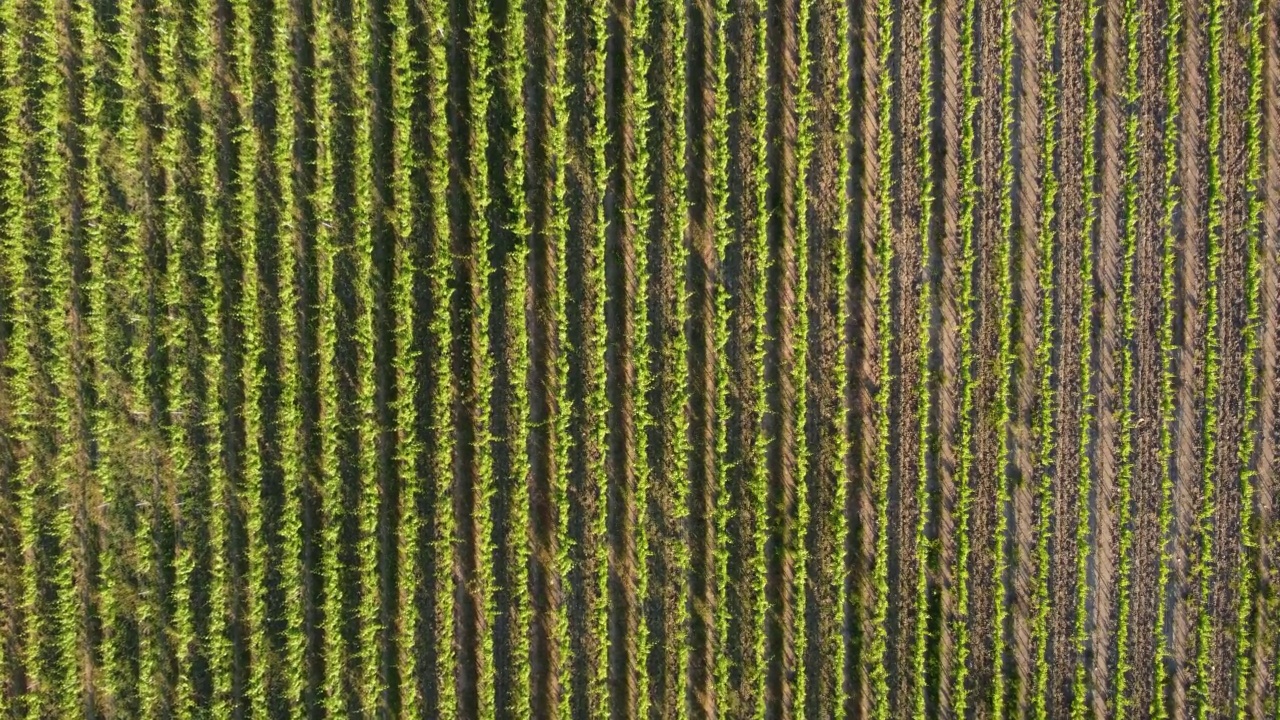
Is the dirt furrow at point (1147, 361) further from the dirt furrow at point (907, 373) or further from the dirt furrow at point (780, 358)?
the dirt furrow at point (780, 358)

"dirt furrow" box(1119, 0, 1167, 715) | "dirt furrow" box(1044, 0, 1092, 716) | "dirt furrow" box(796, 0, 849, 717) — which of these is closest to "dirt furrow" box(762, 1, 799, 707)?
"dirt furrow" box(796, 0, 849, 717)

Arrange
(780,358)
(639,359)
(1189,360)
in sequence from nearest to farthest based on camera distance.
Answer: (639,359) < (780,358) < (1189,360)

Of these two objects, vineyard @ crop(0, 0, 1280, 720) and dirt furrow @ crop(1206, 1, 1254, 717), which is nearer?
vineyard @ crop(0, 0, 1280, 720)

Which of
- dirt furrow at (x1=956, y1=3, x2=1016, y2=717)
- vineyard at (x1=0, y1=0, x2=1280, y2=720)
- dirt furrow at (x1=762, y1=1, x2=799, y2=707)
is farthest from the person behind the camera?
dirt furrow at (x1=956, y1=3, x2=1016, y2=717)

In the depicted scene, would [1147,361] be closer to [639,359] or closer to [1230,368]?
[1230,368]

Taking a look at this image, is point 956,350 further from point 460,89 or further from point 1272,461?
point 460,89

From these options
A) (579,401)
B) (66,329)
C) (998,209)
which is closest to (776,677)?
(579,401)

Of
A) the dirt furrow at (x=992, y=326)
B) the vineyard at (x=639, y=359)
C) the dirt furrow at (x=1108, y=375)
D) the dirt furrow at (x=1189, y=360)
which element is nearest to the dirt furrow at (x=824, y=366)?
the vineyard at (x=639, y=359)

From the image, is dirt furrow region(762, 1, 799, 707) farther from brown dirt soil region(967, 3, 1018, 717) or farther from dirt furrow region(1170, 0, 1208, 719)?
dirt furrow region(1170, 0, 1208, 719)

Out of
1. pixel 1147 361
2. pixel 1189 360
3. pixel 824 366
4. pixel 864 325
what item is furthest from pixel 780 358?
pixel 1189 360
